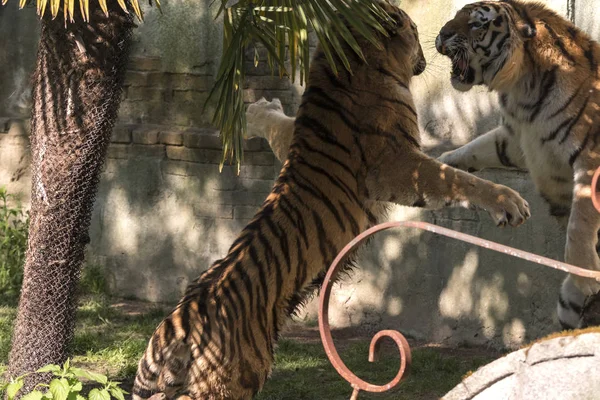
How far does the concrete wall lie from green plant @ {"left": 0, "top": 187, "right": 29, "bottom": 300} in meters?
0.41

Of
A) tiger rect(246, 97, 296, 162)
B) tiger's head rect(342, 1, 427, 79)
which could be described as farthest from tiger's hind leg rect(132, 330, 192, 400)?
tiger's head rect(342, 1, 427, 79)

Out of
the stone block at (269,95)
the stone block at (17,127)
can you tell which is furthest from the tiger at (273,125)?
the stone block at (17,127)

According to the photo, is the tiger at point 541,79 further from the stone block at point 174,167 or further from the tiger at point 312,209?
the stone block at point 174,167

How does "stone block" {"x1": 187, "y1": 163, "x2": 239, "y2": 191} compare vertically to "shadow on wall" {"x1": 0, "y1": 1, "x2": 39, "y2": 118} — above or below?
below

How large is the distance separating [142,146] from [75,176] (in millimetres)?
2644

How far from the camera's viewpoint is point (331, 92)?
461 cm

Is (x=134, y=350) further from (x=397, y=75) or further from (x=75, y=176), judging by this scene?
(x=397, y=75)

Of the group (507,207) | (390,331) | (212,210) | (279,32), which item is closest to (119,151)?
(212,210)

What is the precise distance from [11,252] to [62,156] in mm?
3299

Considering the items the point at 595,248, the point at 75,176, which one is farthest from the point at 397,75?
the point at 75,176

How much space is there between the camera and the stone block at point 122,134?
774 cm

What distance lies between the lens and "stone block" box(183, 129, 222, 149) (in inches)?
289

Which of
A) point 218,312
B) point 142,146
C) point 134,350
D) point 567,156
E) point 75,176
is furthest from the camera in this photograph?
point 142,146

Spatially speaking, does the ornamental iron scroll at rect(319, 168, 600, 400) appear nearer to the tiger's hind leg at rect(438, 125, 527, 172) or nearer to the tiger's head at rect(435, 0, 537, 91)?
the tiger's head at rect(435, 0, 537, 91)
